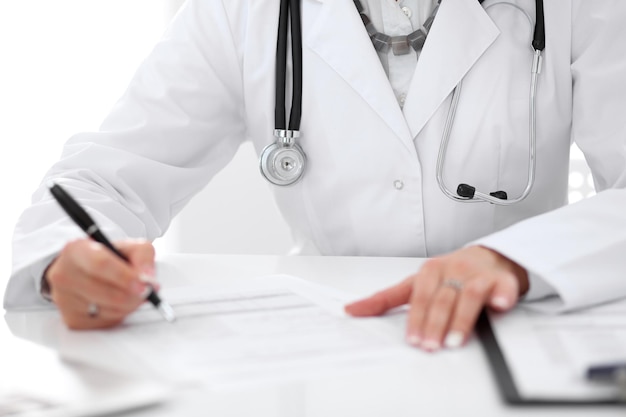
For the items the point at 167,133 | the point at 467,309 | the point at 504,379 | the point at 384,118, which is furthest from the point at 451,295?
the point at 167,133

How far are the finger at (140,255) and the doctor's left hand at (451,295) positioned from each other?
8.1 inches

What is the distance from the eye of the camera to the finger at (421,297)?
0.75 metres

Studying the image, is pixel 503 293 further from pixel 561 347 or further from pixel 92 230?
pixel 92 230

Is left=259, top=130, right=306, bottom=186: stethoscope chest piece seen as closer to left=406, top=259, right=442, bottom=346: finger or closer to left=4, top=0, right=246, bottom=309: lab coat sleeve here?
left=4, top=0, right=246, bottom=309: lab coat sleeve

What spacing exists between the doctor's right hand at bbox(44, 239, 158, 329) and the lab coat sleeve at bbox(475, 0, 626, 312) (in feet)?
1.21

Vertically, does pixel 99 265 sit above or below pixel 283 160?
above

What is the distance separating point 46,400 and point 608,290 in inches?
22.5

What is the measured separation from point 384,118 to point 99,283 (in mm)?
588

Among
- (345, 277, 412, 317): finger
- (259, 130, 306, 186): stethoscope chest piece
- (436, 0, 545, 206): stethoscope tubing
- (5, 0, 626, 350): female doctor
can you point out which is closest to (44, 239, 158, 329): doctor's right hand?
(345, 277, 412, 317): finger

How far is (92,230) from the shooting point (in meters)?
0.84

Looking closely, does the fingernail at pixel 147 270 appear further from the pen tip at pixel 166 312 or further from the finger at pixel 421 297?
the finger at pixel 421 297

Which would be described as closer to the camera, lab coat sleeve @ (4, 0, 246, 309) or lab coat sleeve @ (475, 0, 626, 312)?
lab coat sleeve @ (475, 0, 626, 312)

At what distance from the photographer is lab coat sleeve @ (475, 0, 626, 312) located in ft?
2.84

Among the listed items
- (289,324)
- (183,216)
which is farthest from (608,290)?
(183,216)
